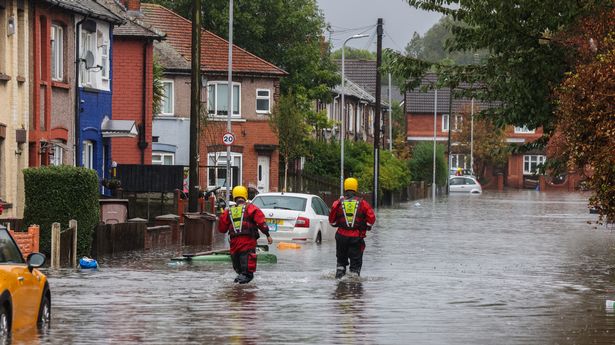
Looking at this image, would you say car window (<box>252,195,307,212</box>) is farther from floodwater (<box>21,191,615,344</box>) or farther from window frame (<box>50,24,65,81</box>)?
window frame (<box>50,24,65,81</box>)

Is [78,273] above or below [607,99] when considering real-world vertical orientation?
below

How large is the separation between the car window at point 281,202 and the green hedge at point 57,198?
7987 millimetres

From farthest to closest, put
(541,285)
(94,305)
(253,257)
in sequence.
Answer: (541,285) → (253,257) → (94,305)

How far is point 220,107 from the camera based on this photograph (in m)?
64.0

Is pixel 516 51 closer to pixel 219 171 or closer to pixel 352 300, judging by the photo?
pixel 352 300

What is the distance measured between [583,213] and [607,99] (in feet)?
141

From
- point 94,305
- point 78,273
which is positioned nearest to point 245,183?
point 78,273

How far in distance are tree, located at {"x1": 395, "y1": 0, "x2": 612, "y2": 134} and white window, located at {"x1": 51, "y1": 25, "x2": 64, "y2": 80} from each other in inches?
422

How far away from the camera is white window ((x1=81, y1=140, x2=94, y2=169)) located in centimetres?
3909

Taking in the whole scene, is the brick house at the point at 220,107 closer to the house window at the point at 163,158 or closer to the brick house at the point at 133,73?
the house window at the point at 163,158

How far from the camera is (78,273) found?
2336 cm

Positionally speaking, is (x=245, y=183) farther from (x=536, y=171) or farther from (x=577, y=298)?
(x=577, y=298)

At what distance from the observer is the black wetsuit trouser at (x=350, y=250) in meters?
22.9

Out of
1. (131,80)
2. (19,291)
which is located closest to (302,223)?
(131,80)
